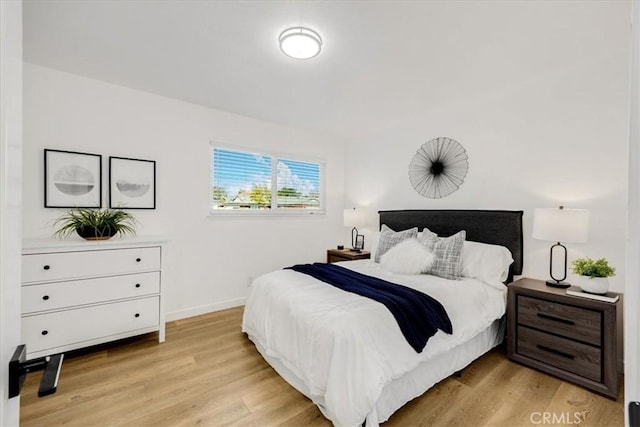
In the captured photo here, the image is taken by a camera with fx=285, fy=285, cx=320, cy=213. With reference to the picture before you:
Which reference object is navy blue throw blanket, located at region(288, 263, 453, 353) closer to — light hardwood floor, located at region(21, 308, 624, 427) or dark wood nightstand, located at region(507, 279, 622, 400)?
light hardwood floor, located at region(21, 308, 624, 427)

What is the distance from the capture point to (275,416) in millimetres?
1743

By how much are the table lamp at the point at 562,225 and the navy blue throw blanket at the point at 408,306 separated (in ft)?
3.57

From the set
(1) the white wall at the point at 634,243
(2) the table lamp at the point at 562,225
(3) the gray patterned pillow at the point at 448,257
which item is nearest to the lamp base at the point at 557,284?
(2) the table lamp at the point at 562,225

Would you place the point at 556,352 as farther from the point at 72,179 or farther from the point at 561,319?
the point at 72,179

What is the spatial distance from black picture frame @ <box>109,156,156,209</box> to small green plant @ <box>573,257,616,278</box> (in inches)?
154

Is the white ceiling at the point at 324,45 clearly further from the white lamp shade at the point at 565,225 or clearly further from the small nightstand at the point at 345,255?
the small nightstand at the point at 345,255

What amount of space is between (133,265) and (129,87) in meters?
1.79

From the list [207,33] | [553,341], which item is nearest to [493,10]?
[207,33]

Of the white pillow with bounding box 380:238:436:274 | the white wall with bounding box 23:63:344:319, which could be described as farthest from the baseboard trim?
the white pillow with bounding box 380:238:436:274

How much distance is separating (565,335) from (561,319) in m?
0.12

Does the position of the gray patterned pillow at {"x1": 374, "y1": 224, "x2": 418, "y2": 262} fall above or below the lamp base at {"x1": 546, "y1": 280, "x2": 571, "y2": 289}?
above

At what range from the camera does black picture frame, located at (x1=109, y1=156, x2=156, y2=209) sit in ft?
9.31

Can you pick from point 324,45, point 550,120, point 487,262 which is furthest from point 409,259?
point 324,45

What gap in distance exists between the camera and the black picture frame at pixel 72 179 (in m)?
2.54
